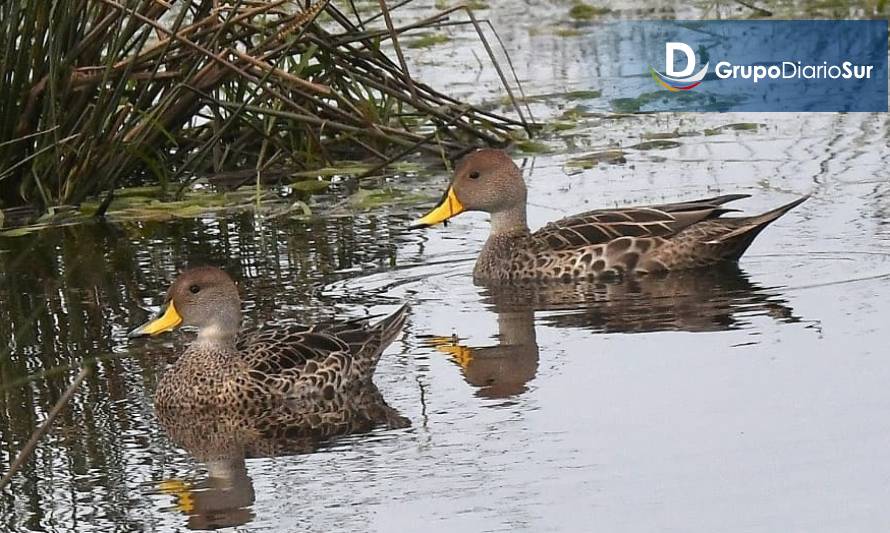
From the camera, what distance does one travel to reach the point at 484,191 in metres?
10.9

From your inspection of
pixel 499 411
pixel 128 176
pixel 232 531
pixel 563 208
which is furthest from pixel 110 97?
pixel 232 531

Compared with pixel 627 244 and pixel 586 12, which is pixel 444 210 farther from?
pixel 586 12

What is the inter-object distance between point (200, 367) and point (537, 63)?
355 inches

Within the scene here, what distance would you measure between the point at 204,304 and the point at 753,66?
836cm

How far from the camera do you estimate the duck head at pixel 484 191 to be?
10.9 metres

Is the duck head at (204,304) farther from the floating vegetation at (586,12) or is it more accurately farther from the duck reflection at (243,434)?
the floating vegetation at (586,12)

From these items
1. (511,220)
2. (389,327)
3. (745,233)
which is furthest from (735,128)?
(389,327)

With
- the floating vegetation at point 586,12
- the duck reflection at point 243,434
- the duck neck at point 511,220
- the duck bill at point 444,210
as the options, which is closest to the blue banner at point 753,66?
the floating vegetation at point 586,12

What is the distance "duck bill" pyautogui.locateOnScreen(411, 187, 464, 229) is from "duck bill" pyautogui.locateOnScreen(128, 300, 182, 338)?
2638 mm

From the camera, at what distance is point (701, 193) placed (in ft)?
39.6

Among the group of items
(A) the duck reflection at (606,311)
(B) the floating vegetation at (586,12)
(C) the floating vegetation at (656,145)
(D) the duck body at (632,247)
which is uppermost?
(B) the floating vegetation at (586,12)

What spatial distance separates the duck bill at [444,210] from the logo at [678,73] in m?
4.94

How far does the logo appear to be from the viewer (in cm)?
1565

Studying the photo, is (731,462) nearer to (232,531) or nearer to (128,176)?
(232,531)
